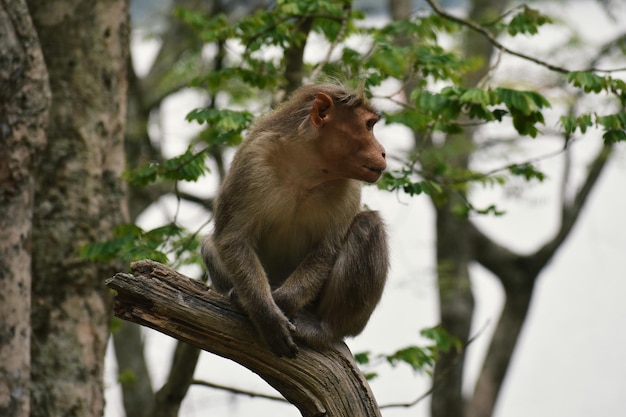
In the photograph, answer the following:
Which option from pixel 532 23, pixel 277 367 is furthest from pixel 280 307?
pixel 532 23

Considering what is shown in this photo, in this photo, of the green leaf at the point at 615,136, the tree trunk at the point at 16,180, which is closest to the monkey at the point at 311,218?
the green leaf at the point at 615,136

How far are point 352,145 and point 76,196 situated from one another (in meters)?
3.35

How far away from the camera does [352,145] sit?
242 inches

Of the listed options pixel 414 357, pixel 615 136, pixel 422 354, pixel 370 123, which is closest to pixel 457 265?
pixel 422 354

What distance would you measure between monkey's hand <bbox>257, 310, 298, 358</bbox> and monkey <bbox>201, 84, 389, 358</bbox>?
134mm

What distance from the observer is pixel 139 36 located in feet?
54.7

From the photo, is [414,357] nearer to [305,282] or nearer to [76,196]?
[305,282]

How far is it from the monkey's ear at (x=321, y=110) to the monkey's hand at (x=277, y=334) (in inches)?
53.9

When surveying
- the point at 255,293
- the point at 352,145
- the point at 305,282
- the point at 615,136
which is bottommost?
the point at 255,293

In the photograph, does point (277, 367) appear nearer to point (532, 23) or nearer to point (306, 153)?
point (306, 153)

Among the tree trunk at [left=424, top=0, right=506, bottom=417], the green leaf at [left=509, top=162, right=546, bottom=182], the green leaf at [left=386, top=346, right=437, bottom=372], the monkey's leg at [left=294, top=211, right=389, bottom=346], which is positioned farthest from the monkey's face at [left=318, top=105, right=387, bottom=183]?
the tree trunk at [left=424, top=0, right=506, bottom=417]

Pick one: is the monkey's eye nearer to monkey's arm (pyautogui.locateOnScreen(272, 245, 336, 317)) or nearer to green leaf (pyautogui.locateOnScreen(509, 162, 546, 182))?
monkey's arm (pyautogui.locateOnScreen(272, 245, 336, 317))

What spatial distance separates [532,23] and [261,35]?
2.28 m

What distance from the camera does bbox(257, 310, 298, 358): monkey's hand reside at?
227 inches
